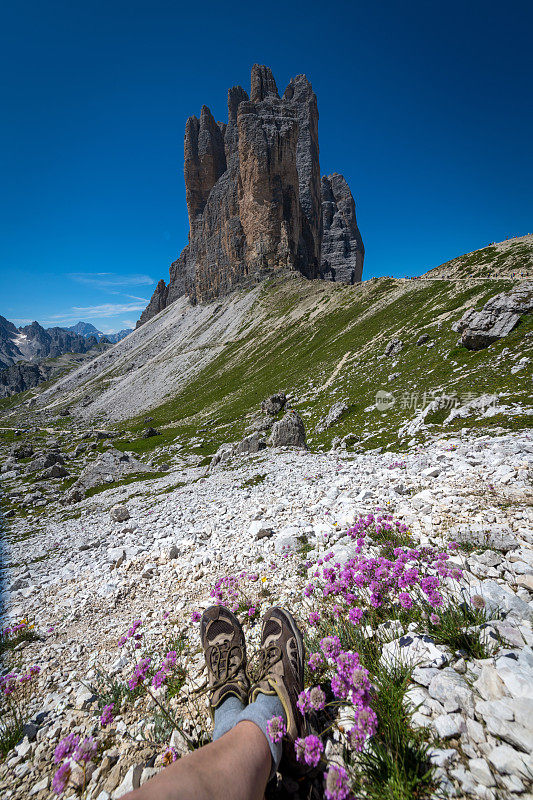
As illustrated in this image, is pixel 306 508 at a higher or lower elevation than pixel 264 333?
lower

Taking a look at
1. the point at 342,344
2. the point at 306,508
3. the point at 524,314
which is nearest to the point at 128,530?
the point at 306,508

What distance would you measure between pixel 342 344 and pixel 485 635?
136ft

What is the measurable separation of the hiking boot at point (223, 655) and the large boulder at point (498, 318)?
2036 centimetres

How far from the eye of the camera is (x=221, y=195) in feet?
427

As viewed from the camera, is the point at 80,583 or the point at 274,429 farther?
the point at 274,429

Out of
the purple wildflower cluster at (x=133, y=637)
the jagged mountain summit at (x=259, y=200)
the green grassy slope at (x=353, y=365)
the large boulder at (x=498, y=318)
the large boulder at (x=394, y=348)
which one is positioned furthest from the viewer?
the jagged mountain summit at (x=259, y=200)

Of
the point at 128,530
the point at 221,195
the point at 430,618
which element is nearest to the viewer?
the point at 430,618

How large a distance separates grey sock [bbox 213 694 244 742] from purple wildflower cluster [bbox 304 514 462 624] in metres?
1.71

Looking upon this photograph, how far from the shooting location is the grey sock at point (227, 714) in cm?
347

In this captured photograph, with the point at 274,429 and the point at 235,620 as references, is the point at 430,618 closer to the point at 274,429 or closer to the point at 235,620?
the point at 235,620

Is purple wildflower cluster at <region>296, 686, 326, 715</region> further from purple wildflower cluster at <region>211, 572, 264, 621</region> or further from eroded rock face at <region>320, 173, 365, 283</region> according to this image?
eroded rock face at <region>320, 173, 365, 283</region>

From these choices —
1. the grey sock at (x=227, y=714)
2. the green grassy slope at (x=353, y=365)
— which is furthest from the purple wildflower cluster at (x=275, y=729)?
the green grassy slope at (x=353, y=365)

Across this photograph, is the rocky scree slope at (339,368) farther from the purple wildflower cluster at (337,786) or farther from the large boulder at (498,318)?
the purple wildflower cluster at (337,786)

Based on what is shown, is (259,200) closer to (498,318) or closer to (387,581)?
(498,318)
